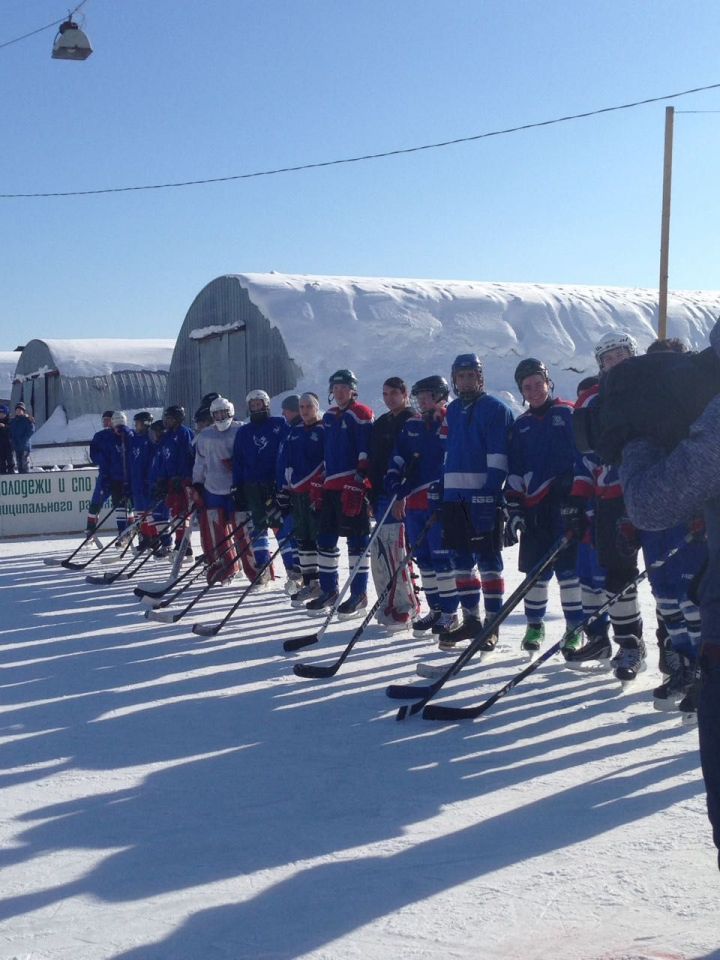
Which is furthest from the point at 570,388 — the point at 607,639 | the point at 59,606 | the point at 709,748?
the point at 709,748

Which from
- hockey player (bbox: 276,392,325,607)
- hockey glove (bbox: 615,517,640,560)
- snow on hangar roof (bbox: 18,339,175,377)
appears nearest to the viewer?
hockey glove (bbox: 615,517,640,560)

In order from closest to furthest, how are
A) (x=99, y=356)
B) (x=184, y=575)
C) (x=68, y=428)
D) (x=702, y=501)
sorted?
(x=702, y=501), (x=184, y=575), (x=68, y=428), (x=99, y=356)

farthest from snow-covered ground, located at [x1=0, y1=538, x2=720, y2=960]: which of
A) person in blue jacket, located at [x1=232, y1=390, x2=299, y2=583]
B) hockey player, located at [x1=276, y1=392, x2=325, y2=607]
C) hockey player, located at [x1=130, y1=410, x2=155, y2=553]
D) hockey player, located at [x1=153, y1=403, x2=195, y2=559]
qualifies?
hockey player, located at [x1=130, y1=410, x2=155, y2=553]

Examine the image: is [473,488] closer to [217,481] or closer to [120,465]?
[217,481]

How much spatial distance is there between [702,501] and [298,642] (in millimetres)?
4574

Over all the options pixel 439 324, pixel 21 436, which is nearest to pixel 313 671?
pixel 21 436

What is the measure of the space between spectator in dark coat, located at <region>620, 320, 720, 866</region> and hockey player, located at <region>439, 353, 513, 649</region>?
158 inches

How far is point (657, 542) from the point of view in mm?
4707

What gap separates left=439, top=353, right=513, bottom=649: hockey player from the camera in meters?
5.93

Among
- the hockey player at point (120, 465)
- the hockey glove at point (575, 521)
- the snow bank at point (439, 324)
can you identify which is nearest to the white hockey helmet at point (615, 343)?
the hockey glove at point (575, 521)

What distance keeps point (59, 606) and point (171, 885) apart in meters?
5.92

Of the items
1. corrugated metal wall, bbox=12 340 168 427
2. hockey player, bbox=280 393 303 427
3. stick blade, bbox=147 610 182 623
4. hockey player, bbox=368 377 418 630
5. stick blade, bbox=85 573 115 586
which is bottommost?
stick blade, bbox=147 610 182 623

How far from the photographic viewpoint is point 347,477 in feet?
24.3

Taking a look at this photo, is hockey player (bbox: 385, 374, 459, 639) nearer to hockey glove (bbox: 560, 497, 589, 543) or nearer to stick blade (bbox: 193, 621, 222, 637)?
stick blade (bbox: 193, 621, 222, 637)
